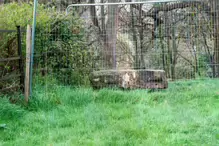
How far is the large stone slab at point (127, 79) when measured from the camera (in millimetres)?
6934

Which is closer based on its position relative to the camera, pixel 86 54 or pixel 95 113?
pixel 95 113

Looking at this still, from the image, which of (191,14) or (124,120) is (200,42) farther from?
(124,120)

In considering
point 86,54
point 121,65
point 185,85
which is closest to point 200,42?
point 185,85

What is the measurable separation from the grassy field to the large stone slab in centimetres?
A: 47

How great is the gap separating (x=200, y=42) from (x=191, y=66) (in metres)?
0.68

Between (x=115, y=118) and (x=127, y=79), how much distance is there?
230cm

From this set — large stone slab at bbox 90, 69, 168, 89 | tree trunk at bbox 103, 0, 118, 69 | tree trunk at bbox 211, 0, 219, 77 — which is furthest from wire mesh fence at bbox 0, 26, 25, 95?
tree trunk at bbox 211, 0, 219, 77

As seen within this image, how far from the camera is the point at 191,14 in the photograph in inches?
299

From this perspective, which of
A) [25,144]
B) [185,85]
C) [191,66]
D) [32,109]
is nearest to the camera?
[25,144]

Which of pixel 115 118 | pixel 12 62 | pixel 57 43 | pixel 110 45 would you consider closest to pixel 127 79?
pixel 110 45

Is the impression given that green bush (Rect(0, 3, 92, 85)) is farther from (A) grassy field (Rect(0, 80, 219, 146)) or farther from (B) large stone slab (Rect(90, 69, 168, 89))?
(A) grassy field (Rect(0, 80, 219, 146))

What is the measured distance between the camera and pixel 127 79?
22.8ft

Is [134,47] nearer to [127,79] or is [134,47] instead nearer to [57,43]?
[127,79]

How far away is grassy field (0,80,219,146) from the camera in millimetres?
3824
